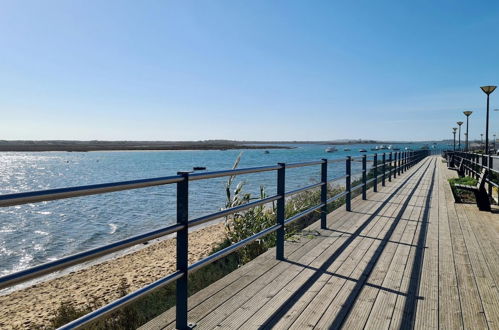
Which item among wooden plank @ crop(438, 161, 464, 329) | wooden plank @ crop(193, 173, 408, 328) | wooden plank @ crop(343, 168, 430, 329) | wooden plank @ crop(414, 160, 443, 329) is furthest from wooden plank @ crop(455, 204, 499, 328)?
wooden plank @ crop(193, 173, 408, 328)

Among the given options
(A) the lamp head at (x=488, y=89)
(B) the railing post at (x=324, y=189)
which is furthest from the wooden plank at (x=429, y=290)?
(A) the lamp head at (x=488, y=89)

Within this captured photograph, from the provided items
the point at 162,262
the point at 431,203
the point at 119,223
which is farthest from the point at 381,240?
the point at 119,223

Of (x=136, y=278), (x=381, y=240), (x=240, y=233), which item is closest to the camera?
(x=381, y=240)

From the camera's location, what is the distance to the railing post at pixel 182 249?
2596mm

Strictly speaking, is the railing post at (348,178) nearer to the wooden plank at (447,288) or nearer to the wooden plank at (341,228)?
the wooden plank at (341,228)

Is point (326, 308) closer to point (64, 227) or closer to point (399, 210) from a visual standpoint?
point (399, 210)

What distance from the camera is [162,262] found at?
10297 millimetres

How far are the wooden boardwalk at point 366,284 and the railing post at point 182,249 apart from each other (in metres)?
0.15

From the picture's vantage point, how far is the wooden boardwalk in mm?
2943

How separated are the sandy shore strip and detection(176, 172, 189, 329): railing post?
5.14 meters

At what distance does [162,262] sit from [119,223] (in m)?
6.90

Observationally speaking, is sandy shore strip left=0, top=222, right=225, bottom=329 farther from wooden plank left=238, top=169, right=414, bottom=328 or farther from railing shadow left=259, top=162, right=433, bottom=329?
wooden plank left=238, top=169, right=414, bottom=328

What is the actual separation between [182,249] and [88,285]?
7.19 m

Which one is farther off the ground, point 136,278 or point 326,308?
point 326,308
